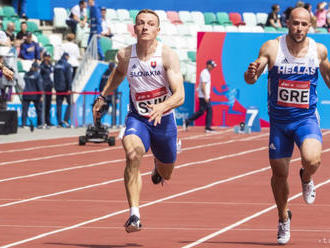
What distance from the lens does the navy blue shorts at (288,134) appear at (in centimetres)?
1009

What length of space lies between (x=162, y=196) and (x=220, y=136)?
14.7 metres

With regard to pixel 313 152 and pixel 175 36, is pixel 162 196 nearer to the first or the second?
pixel 313 152

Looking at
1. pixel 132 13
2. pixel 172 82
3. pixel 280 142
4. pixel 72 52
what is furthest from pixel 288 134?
pixel 132 13

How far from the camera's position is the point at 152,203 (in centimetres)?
1353

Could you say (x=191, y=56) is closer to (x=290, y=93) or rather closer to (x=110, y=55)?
(x=110, y=55)

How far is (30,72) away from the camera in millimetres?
30203

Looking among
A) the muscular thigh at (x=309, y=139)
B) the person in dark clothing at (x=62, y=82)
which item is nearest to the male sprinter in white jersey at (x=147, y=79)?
the muscular thigh at (x=309, y=139)

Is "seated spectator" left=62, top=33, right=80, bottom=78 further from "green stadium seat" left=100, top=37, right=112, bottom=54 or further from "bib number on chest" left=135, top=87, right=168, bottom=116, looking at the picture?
"bib number on chest" left=135, top=87, right=168, bottom=116

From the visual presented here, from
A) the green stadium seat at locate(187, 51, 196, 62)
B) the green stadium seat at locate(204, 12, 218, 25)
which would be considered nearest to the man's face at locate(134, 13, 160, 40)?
the green stadium seat at locate(187, 51, 196, 62)

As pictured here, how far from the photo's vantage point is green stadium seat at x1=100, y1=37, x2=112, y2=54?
3588 cm

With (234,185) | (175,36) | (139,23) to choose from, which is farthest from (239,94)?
(139,23)

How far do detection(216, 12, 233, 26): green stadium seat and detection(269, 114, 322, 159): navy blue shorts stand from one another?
33089 mm

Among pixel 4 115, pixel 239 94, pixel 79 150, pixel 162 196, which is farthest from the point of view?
pixel 239 94

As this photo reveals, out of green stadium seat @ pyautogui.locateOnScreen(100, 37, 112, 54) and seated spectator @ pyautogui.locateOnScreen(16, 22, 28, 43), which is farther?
green stadium seat @ pyautogui.locateOnScreen(100, 37, 112, 54)
